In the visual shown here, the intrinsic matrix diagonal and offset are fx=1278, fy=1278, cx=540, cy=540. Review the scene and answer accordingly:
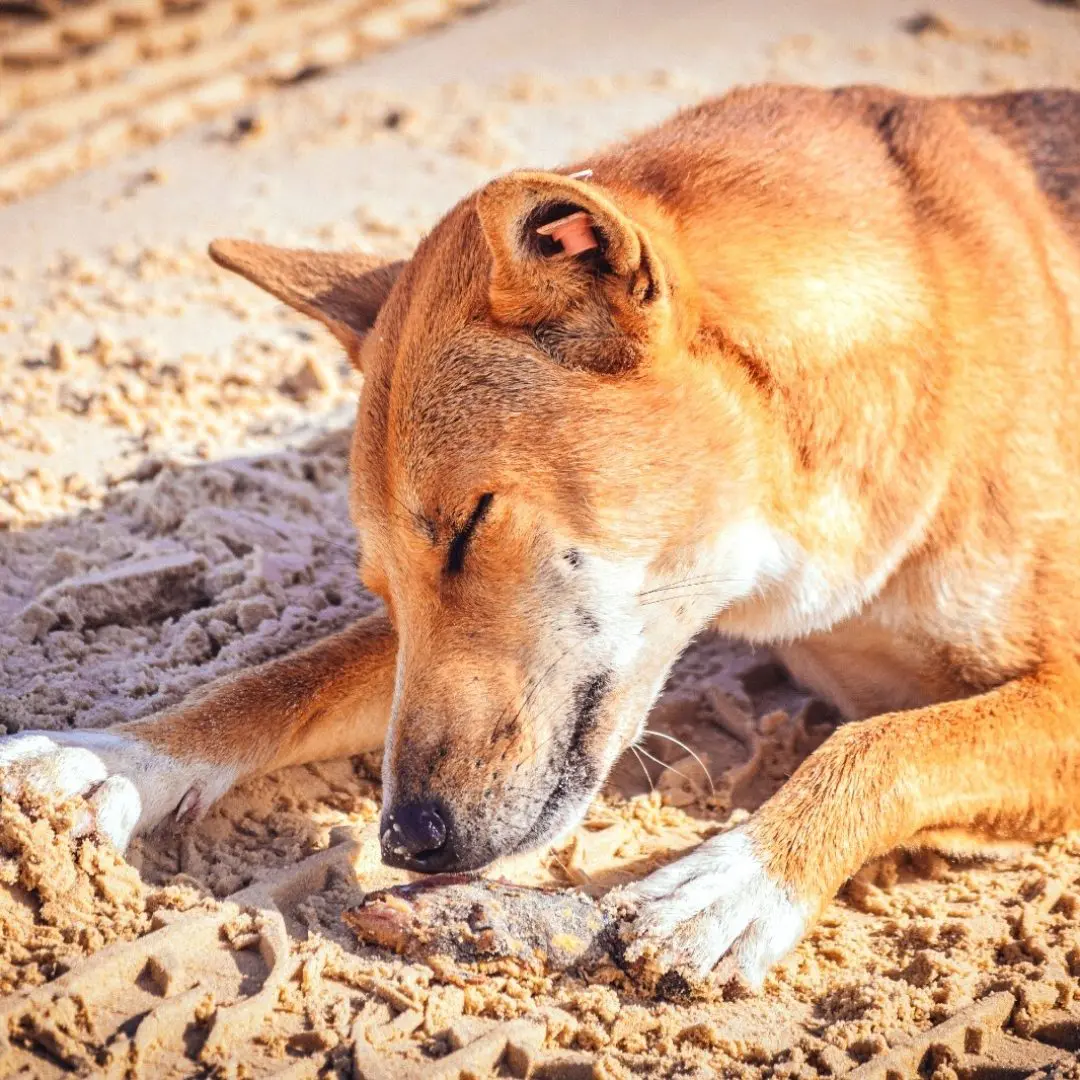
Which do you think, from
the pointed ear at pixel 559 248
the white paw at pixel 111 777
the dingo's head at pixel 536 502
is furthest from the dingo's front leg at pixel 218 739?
the pointed ear at pixel 559 248

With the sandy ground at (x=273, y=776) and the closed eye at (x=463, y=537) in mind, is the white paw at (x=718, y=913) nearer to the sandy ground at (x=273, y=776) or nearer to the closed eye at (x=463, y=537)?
the sandy ground at (x=273, y=776)

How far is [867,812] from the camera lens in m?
2.87

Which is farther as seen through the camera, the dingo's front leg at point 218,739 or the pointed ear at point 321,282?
the pointed ear at point 321,282

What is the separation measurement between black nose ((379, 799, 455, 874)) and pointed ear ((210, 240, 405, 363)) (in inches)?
50.3

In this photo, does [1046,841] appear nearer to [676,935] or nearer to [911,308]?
[676,935]

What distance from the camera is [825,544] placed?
2969 mm

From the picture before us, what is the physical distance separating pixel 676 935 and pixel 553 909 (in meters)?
0.26

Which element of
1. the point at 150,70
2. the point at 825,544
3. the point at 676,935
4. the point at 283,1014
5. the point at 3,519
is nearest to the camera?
the point at 283,1014

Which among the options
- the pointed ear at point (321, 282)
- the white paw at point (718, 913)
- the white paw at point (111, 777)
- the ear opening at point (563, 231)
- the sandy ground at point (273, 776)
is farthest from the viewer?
the pointed ear at point (321, 282)

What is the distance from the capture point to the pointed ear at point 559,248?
246 cm

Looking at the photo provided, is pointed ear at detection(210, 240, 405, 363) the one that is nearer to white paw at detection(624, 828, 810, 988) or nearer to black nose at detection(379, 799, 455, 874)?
black nose at detection(379, 799, 455, 874)

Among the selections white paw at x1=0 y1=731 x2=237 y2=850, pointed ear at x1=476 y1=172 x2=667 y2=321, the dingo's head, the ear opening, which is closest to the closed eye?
the dingo's head

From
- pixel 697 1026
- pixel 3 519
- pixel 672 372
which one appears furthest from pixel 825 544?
pixel 3 519

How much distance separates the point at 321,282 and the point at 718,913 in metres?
1.87
